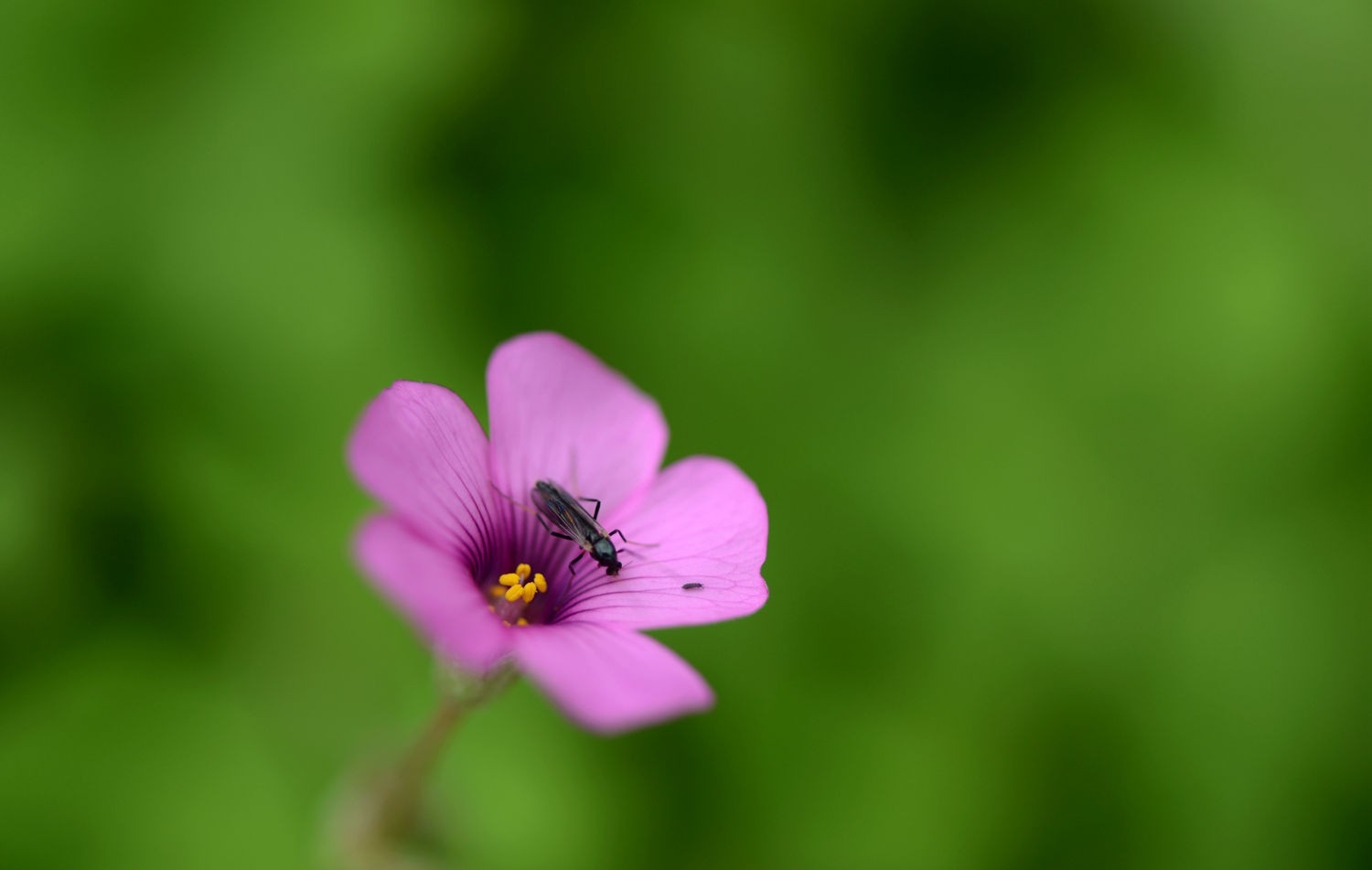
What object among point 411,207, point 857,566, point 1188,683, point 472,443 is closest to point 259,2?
point 411,207

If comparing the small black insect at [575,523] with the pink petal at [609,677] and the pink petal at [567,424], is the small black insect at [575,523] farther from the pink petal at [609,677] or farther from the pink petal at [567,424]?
the pink petal at [609,677]

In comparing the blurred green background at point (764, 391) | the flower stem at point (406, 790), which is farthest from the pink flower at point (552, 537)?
the blurred green background at point (764, 391)

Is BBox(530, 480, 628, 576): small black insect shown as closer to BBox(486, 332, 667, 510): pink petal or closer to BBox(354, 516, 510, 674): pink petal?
BBox(486, 332, 667, 510): pink petal

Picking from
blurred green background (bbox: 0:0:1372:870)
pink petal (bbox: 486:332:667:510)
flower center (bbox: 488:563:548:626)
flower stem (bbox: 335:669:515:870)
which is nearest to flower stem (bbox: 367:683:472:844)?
flower stem (bbox: 335:669:515:870)

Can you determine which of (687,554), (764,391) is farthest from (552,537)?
(764,391)

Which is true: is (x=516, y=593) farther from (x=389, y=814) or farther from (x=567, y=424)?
(x=389, y=814)
